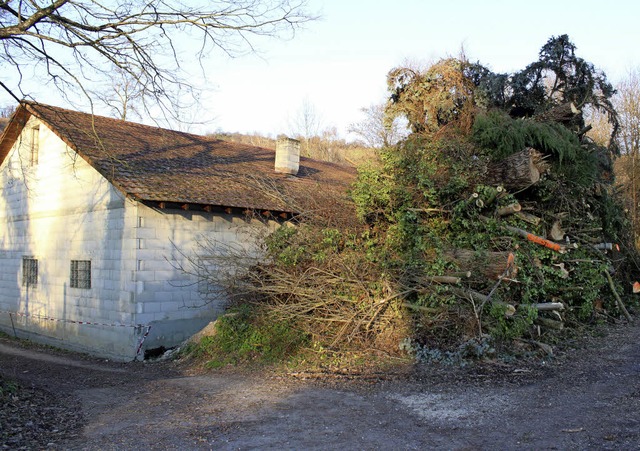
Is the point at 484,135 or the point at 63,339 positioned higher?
the point at 484,135

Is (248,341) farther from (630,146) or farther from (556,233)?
(630,146)

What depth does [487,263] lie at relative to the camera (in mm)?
8938

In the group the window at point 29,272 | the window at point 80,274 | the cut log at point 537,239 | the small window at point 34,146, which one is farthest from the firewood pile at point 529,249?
the small window at point 34,146

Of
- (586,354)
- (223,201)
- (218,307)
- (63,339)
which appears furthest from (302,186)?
(586,354)

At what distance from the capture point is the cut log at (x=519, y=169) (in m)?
9.47

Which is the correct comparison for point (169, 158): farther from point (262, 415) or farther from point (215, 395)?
point (262, 415)

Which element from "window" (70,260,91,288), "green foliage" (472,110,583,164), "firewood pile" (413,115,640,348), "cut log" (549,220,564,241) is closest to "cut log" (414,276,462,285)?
"firewood pile" (413,115,640,348)

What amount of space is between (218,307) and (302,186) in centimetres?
441

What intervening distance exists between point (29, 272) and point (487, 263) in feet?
44.6

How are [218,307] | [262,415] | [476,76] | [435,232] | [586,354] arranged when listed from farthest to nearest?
[218,307], [476,76], [435,232], [586,354], [262,415]

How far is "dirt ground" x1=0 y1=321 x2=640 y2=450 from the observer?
5.28 m

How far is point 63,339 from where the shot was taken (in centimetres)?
1384

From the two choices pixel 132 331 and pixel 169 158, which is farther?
pixel 169 158

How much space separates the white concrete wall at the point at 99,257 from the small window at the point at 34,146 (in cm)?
19
